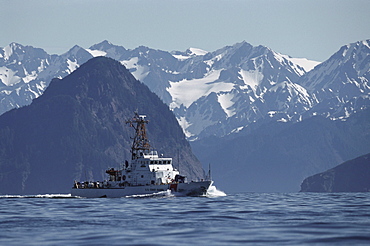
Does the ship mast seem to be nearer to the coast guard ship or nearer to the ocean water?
Answer: the coast guard ship

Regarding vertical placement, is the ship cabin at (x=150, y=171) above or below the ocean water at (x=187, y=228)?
above

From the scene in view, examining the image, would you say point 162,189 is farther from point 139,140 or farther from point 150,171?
point 139,140

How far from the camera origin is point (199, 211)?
106 metres

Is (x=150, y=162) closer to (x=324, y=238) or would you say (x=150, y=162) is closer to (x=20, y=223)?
(x=20, y=223)

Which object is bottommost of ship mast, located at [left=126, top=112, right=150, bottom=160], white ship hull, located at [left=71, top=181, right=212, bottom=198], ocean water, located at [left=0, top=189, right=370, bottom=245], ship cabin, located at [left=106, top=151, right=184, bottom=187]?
ocean water, located at [left=0, top=189, right=370, bottom=245]

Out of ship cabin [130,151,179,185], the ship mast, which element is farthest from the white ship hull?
the ship mast

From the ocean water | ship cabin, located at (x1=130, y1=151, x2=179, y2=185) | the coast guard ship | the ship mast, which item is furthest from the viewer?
the ship mast

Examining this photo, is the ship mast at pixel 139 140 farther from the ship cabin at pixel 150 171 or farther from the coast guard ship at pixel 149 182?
the ship cabin at pixel 150 171

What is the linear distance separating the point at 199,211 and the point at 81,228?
98.3ft

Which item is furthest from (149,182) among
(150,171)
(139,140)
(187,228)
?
(187,228)

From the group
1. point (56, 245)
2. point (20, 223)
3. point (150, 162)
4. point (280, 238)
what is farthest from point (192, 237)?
point (150, 162)

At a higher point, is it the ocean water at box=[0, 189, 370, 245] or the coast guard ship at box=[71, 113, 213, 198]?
the coast guard ship at box=[71, 113, 213, 198]

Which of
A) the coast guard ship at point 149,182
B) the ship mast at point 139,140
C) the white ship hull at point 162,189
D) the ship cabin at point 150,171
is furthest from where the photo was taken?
the ship mast at point 139,140

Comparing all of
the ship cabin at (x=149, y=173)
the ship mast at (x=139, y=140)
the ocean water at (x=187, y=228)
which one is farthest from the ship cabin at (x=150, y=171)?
the ocean water at (x=187, y=228)
